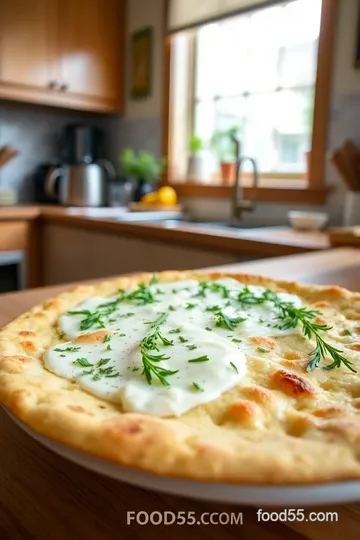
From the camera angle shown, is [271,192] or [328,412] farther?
[271,192]

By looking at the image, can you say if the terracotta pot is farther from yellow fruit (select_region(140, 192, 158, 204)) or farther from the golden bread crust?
the golden bread crust

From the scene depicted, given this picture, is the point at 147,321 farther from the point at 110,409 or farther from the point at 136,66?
the point at 136,66

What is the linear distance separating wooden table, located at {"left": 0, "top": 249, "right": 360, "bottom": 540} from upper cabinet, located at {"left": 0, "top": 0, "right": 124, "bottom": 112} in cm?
264

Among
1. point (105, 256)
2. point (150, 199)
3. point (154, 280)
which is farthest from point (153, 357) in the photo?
point (150, 199)

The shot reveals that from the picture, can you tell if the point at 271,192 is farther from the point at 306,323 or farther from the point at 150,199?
the point at 306,323

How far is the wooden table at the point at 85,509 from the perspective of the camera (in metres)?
0.39

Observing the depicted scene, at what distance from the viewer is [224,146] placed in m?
2.88

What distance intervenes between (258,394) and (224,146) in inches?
100

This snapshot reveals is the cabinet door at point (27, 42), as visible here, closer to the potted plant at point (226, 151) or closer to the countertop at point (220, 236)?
the countertop at point (220, 236)

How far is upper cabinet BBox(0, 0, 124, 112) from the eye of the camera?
2.72 meters

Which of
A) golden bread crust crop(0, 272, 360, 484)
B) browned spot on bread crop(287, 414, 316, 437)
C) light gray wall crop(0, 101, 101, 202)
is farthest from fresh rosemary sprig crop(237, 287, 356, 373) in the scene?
light gray wall crop(0, 101, 101, 202)

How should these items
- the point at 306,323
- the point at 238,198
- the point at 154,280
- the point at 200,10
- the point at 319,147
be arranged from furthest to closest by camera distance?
1. the point at 200,10
2. the point at 238,198
3. the point at 319,147
4. the point at 154,280
5. the point at 306,323

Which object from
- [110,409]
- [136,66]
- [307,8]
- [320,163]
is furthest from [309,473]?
[136,66]

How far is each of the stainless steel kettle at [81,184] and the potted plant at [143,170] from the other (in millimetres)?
169
